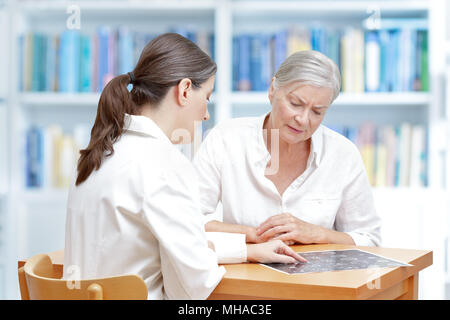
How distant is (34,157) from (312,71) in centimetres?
166

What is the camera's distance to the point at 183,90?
1371 millimetres

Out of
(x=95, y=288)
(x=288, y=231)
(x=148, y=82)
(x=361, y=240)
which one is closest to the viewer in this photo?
(x=95, y=288)

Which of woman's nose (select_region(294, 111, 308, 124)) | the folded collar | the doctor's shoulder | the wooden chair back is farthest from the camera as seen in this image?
the doctor's shoulder

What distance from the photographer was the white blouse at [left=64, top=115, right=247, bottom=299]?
115cm

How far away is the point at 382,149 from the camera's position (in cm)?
275

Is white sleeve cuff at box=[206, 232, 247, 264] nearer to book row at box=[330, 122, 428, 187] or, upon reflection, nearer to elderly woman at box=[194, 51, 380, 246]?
elderly woman at box=[194, 51, 380, 246]

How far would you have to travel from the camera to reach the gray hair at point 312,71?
1.68m

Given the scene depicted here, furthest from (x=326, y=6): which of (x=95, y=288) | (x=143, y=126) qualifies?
(x=95, y=288)

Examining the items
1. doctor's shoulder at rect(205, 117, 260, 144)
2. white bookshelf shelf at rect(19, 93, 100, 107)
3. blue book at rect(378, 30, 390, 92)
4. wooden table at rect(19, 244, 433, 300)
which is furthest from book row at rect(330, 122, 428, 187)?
wooden table at rect(19, 244, 433, 300)

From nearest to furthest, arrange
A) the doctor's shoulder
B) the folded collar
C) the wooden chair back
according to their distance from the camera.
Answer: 1. the wooden chair back
2. the folded collar
3. the doctor's shoulder

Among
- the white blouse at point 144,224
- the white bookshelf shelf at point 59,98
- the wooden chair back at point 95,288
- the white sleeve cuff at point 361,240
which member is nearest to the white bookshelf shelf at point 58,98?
the white bookshelf shelf at point 59,98

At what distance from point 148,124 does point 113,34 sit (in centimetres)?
164

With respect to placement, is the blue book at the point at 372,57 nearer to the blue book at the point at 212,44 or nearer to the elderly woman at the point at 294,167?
the blue book at the point at 212,44

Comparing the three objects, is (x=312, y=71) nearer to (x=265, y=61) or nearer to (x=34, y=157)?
(x=265, y=61)
